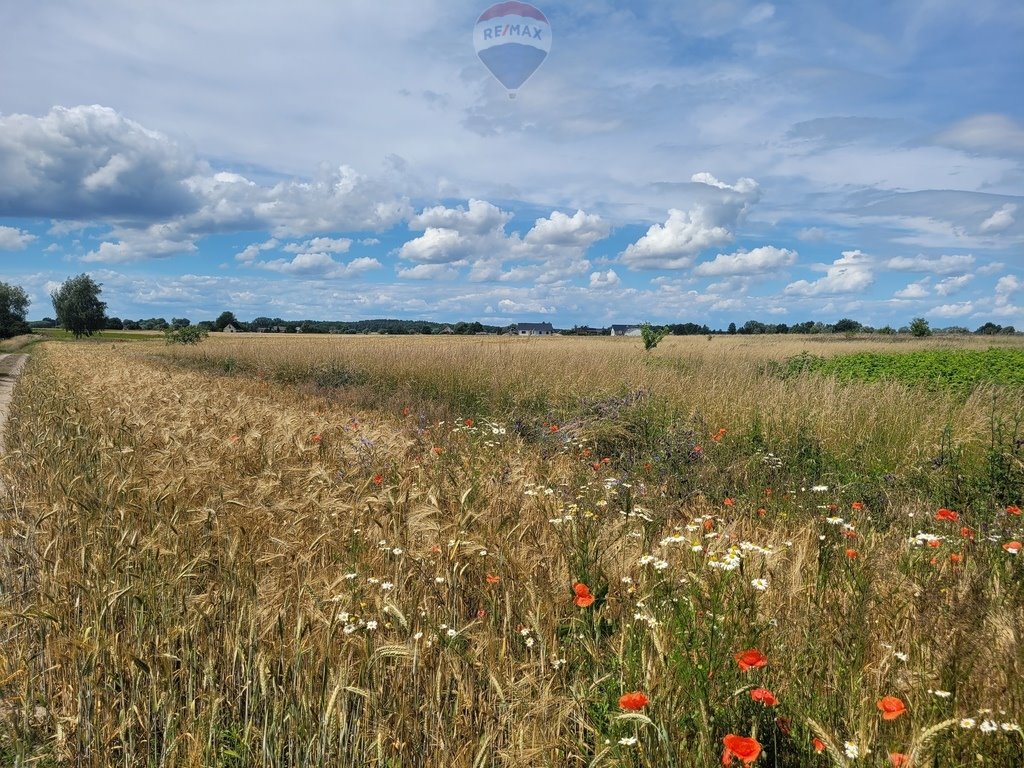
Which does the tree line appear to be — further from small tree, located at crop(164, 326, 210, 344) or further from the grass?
the grass

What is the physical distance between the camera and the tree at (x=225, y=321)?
106 meters

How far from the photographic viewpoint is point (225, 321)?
10550cm

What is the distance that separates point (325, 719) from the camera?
76.7 inches

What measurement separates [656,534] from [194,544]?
2.88 meters

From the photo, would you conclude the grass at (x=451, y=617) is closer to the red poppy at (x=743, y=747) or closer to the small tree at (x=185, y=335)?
the red poppy at (x=743, y=747)

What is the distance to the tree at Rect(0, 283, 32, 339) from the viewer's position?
90562 mm

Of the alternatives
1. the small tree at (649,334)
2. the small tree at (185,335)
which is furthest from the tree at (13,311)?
the small tree at (649,334)

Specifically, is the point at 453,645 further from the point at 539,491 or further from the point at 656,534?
the point at 656,534

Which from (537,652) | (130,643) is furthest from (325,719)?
(130,643)

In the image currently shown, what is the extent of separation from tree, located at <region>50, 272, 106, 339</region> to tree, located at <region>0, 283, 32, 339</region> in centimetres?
539

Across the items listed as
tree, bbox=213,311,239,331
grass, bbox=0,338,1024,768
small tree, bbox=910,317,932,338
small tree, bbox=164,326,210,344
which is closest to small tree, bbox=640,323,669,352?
grass, bbox=0,338,1024,768

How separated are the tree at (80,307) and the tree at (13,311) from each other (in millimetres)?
5395

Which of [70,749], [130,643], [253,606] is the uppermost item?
[253,606]

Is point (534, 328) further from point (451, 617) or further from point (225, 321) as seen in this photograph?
point (451, 617)
